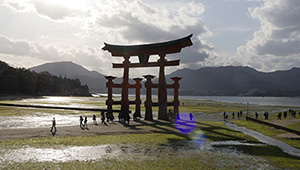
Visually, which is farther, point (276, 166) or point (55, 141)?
point (55, 141)

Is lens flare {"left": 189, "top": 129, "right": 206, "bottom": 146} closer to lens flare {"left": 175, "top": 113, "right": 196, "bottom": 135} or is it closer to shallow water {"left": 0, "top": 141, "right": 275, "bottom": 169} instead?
shallow water {"left": 0, "top": 141, "right": 275, "bottom": 169}

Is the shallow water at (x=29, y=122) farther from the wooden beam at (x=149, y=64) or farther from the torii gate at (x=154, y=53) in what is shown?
the wooden beam at (x=149, y=64)

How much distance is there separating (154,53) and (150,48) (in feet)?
3.18

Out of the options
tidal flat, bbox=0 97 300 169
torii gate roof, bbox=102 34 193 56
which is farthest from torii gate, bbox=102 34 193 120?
tidal flat, bbox=0 97 300 169

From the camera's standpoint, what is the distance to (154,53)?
35938 millimetres

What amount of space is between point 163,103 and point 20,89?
92947 millimetres

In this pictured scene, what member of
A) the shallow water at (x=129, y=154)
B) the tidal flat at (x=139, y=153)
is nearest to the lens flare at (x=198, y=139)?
the tidal flat at (x=139, y=153)

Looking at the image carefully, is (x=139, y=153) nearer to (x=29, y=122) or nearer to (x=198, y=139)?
(x=198, y=139)

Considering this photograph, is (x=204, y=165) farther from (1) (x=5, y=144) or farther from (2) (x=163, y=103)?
(2) (x=163, y=103)

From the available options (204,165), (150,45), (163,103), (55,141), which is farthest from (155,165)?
(150,45)

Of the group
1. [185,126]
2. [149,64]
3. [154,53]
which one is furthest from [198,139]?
[154,53]

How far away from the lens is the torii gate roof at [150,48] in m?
32.8

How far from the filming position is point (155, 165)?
13141 millimetres

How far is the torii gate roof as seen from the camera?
107ft
